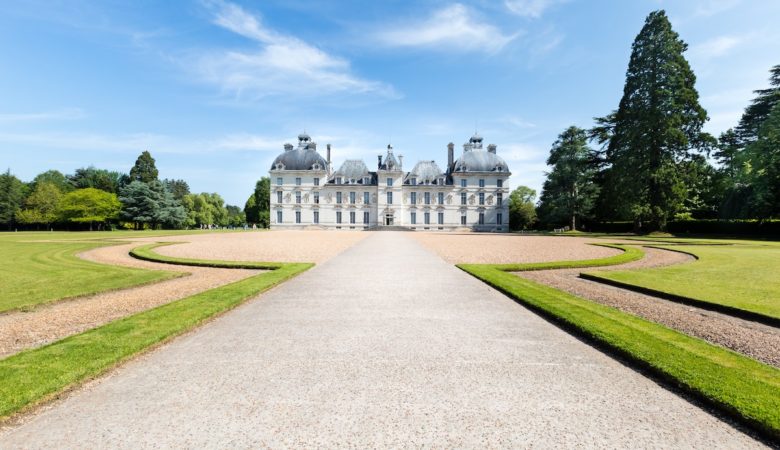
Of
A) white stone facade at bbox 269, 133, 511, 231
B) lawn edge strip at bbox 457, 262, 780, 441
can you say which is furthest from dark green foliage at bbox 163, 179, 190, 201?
lawn edge strip at bbox 457, 262, 780, 441

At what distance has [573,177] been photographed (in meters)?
50.1

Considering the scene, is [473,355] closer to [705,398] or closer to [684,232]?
[705,398]

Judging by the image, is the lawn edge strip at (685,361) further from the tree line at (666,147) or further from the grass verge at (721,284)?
the tree line at (666,147)

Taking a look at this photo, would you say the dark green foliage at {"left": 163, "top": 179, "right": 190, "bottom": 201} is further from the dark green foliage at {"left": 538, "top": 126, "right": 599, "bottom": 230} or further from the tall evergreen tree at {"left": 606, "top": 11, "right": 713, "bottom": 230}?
the tall evergreen tree at {"left": 606, "top": 11, "right": 713, "bottom": 230}

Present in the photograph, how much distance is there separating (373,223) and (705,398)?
63.8 meters

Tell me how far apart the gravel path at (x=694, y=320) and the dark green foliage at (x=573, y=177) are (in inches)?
1757

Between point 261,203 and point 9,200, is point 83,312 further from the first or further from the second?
point 9,200

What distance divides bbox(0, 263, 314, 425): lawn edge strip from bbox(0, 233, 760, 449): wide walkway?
0.66 feet

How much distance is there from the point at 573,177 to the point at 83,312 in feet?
176

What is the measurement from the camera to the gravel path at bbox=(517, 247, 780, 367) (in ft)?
17.2

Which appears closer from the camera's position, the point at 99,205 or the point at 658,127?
the point at 658,127

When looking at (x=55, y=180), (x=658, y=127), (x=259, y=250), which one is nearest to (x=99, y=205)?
(x=55, y=180)

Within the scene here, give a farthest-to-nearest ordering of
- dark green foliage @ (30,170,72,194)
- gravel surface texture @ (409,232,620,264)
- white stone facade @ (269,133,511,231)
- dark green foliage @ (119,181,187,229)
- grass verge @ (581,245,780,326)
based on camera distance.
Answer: dark green foliage @ (30,170,72,194) → white stone facade @ (269,133,511,231) → dark green foliage @ (119,181,187,229) → gravel surface texture @ (409,232,620,264) → grass verge @ (581,245,780,326)

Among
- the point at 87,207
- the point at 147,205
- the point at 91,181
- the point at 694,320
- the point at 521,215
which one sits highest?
the point at 91,181
